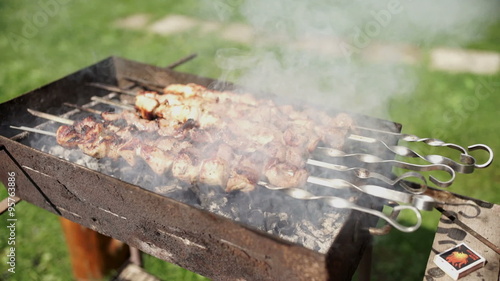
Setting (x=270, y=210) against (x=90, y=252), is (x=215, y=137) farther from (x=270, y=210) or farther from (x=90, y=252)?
(x=90, y=252)

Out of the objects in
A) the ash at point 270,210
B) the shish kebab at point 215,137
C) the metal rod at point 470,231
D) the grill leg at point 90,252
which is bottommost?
the grill leg at point 90,252

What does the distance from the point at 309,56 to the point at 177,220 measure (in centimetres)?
656

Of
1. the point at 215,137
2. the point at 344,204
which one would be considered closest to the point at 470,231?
the point at 344,204

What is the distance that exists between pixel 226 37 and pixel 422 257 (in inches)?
260

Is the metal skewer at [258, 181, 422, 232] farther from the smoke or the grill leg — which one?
the smoke

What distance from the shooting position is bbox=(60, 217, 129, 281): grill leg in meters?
3.48

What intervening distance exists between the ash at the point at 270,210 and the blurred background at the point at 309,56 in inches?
66.8

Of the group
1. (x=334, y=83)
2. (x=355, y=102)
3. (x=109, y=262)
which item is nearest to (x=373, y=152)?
(x=109, y=262)

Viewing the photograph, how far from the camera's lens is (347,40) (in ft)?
29.4

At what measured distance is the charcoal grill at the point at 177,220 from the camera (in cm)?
200

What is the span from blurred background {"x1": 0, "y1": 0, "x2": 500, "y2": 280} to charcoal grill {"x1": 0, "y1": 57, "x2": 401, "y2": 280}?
164 cm

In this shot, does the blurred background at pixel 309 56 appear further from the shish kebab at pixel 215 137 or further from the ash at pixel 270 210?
the ash at pixel 270 210

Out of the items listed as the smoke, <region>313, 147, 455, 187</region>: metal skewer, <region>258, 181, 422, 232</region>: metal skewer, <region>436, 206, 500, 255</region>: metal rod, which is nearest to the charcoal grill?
<region>258, 181, 422, 232</region>: metal skewer

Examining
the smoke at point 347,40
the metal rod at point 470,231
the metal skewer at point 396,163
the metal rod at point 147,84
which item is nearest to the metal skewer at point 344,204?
the metal skewer at point 396,163
